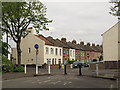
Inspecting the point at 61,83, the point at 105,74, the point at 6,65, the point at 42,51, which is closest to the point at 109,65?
the point at 105,74

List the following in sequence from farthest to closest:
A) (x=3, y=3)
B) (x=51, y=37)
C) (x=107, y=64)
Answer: (x=51, y=37), (x=107, y=64), (x=3, y=3)

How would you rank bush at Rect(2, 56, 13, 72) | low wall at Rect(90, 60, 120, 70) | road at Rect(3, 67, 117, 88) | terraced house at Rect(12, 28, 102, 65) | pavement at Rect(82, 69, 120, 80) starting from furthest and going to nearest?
terraced house at Rect(12, 28, 102, 65) < low wall at Rect(90, 60, 120, 70) < bush at Rect(2, 56, 13, 72) < pavement at Rect(82, 69, 120, 80) < road at Rect(3, 67, 117, 88)

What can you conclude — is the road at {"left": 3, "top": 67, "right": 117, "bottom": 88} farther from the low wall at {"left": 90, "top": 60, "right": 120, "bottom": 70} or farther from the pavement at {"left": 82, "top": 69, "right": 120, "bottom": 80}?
the low wall at {"left": 90, "top": 60, "right": 120, "bottom": 70}

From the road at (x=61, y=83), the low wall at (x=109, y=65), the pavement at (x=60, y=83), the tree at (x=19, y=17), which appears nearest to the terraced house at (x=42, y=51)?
the low wall at (x=109, y=65)

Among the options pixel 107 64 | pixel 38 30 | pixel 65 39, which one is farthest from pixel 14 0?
pixel 65 39

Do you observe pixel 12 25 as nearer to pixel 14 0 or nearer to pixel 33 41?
pixel 14 0

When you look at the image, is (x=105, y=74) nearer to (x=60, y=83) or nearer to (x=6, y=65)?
(x=60, y=83)

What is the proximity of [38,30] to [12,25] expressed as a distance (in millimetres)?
4113

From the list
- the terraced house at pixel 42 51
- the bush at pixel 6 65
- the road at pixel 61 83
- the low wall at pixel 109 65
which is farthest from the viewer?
the terraced house at pixel 42 51

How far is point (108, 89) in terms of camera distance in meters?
9.55

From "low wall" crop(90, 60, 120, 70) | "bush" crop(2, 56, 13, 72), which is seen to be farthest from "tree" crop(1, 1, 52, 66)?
"low wall" crop(90, 60, 120, 70)

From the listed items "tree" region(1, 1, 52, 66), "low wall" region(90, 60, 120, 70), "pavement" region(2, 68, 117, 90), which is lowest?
"low wall" region(90, 60, 120, 70)

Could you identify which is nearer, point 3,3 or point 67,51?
point 3,3

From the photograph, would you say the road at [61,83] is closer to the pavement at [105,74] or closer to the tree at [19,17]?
the pavement at [105,74]
